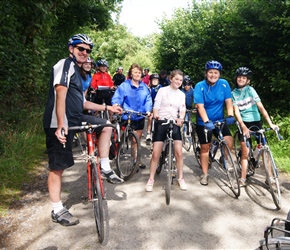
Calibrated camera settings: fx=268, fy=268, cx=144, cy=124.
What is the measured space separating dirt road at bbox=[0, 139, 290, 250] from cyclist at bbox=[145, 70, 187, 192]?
0.36m

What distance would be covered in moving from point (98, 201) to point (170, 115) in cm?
211

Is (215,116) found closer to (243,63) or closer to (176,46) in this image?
(243,63)

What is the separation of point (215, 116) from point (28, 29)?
19.8 ft

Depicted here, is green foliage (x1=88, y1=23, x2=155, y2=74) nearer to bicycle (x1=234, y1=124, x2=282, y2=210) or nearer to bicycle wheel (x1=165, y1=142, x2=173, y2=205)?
bicycle (x1=234, y1=124, x2=282, y2=210)

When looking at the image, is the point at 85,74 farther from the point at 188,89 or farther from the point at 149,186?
the point at 188,89

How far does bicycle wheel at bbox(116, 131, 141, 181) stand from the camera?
5000 mm

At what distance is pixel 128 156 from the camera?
522 centimetres

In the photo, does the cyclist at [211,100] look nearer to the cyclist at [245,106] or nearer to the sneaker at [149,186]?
the cyclist at [245,106]

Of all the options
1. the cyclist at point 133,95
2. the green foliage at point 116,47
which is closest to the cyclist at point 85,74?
the cyclist at point 133,95

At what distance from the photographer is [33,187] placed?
4707 mm

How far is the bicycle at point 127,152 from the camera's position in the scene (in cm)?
502

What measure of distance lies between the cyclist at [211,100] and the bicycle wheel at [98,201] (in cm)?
201

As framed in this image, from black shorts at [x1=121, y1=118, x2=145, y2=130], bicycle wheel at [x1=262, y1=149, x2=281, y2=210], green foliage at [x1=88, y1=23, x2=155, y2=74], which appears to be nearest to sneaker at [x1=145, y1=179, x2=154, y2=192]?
black shorts at [x1=121, y1=118, x2=145, y2=130]

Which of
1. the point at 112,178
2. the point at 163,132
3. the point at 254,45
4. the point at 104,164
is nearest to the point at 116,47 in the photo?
the point at 254,45
